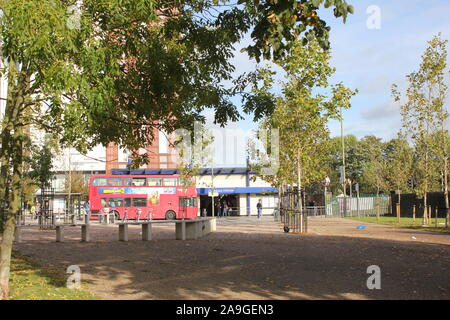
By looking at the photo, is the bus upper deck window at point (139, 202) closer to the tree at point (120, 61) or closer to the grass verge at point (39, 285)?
the tree at point (120, 61)

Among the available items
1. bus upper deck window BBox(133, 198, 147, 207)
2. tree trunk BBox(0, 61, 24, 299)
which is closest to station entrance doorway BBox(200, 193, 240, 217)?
bus upper deck window BBox(133, 198, 147, 207)

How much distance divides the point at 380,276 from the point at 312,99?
13.7 metres

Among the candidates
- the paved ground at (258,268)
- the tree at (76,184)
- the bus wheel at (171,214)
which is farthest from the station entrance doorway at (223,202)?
the paved ground at (258,268)

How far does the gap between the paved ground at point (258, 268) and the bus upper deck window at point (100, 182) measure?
22.6m

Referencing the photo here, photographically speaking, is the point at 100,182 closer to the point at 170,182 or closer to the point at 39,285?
the point at 170,182

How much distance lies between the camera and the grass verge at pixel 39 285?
300 inches

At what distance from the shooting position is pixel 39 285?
8664 mm

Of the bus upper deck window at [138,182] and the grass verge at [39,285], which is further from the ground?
the bus upper deck window at [138,182]

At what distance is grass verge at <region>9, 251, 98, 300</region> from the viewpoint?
7.62 metres

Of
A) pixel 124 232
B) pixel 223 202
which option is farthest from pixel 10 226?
pixel 223 202
